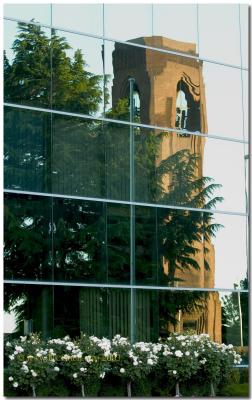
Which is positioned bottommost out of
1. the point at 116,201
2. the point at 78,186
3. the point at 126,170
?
the point at 116,201

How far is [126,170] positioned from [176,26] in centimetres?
347

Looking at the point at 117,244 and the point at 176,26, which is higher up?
the point at 176,26

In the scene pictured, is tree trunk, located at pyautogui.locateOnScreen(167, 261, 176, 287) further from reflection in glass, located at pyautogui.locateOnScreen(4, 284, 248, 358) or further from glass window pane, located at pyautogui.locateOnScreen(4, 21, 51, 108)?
glass window pane, located at pyautogui.locateOnScreen(4, 21, 51, 108)

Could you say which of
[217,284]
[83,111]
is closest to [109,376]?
[217,284]

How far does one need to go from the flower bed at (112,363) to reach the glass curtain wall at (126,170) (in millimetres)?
434

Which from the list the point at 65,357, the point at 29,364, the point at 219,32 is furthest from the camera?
the point at 219,32

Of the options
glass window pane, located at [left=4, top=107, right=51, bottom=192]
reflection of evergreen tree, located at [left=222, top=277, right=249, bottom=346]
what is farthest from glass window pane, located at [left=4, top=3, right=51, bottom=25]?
reflection of evergreen tree, located at [left=222, top=277, right=249, bottom=346]

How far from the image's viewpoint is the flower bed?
17734mm

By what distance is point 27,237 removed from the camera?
18594 mm

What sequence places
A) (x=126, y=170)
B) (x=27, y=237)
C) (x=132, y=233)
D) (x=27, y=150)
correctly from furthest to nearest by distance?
(x=126, y=170), (x=132, y=233), (x=27, y=150), (x=27, y=237)

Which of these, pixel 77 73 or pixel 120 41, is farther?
pixel 120 41

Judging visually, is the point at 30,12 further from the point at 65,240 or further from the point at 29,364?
the point at 29,364

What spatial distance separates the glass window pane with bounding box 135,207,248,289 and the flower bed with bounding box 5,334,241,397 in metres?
1.31

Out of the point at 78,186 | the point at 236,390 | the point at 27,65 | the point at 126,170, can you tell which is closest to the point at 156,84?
the point at 126,170
